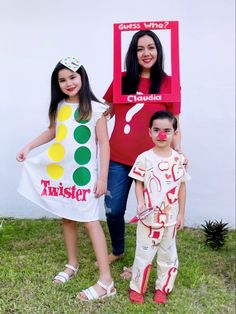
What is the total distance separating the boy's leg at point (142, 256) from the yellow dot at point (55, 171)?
1.87 ft

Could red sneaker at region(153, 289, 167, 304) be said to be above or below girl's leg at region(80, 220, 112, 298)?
below

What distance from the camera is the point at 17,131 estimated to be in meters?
4.27

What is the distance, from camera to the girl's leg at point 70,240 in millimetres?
3074

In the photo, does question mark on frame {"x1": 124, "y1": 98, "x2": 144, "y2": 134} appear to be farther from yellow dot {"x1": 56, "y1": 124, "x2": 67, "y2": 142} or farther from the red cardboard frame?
yellow dot {"x1": 56, "y1": 124, "x2": 67, "y2": 142}

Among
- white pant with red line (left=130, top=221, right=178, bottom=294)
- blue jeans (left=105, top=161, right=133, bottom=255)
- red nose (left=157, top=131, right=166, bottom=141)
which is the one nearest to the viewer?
red nose (left=157, top=131, right=166, bottom=141)

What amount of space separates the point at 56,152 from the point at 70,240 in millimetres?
621

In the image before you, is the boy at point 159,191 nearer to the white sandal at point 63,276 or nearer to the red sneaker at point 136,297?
the red sneaker at point 136,297

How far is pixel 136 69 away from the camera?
9.58 feet

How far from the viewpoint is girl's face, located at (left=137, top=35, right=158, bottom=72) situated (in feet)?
9.35

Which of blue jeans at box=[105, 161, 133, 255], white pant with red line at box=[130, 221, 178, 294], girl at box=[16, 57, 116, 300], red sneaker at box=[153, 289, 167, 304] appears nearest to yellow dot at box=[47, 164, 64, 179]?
girl at box=[16, 57, 116, 300]

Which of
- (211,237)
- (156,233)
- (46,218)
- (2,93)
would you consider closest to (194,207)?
(211,237)

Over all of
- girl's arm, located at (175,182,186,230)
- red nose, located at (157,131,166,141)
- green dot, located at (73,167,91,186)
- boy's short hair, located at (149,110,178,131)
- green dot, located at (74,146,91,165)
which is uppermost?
boy's short hair, located at (149,110,178,131)

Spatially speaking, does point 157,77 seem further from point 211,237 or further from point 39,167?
point 211,237

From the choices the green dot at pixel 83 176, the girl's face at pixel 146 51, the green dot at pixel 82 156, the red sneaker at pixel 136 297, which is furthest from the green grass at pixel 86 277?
the girl's face at pixel 146 51
